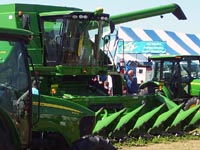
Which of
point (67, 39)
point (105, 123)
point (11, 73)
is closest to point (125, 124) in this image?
point (105, 123)

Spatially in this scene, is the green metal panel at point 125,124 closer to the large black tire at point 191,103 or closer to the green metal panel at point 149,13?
the large black tire at point 191,103

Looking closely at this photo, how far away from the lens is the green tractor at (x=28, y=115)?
17.2ft

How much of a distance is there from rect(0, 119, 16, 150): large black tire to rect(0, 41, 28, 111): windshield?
357mm

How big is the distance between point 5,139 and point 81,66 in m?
7.98

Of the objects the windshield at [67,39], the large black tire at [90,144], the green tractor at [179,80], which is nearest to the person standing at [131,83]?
the green tractor at [179,80]

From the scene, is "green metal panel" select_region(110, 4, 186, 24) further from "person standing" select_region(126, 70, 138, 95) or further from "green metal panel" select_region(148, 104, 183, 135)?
"green metal panel" select_region(148, 104, 183, 135)

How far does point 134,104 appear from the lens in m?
12.9

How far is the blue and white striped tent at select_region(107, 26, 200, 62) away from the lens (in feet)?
109

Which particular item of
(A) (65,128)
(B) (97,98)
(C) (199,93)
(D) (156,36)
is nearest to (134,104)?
(B) (97,98)

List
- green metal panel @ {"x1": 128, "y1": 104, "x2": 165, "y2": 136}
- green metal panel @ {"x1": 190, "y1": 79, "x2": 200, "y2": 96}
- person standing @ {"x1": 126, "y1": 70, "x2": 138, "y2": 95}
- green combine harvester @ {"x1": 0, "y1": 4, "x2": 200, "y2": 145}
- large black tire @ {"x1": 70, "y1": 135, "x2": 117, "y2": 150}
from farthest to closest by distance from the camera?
green metal panel @ {"x1": 190, "y1": 79, "x2": 200, "y2": 96}
person standing @ {"x1": 126, "y1": 70, "x2": 138, "y2": 95}
green combine harvester @ {"x1": 0, "y1": 4, "x2": 200, "y2": 145}
green metal panel @ {"x1": 128, "y1": 104, "x2": 165, "y2": 136}
large black tire @ {"x1": 70, "y1": 135, "x2": 117, "y2": 150}

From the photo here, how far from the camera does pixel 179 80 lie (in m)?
16.0

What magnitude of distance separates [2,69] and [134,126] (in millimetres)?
6551

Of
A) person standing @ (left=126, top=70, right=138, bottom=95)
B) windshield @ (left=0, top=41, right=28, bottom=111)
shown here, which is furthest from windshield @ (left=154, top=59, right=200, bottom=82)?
windshield @ (left=0, top=41, right=28, bottom=111)

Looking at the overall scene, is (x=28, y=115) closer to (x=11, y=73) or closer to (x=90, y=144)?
(x=11, y=73)
